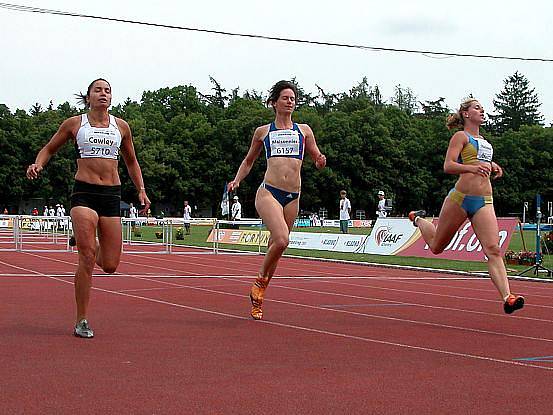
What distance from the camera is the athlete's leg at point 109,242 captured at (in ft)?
26.0

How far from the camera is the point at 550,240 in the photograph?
2383cm

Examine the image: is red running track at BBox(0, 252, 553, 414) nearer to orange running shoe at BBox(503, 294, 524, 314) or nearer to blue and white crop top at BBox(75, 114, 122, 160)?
orange running shoe at BBox(503, 294, 524, 314)

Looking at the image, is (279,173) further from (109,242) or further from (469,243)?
(469,243)

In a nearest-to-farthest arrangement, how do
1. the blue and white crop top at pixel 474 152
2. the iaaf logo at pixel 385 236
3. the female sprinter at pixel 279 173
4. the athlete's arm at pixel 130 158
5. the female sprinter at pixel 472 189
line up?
the athlete's arm at pixel 130 158, the female sprinter at pixel 472 189, the blue and white crop top at pixel 474 152, the female sprinter at pixel 279 173, the iaaf logo at pixel 385 236

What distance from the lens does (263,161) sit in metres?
85.5

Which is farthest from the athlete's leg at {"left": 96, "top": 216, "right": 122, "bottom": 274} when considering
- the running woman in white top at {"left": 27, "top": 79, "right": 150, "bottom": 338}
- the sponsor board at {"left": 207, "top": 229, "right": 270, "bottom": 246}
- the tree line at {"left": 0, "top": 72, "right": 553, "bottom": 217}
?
the tree line at {"left": 0, "top": 72, "right": 553, "bottom": 217}

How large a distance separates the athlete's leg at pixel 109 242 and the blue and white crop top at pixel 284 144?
6.87ft

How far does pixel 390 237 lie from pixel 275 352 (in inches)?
723

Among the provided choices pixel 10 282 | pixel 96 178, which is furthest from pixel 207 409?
pixel 10 282

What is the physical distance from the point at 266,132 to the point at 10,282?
240 inches

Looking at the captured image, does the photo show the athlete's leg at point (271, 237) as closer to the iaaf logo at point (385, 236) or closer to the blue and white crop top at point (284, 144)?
the blue and white crop top at point (284, 144)

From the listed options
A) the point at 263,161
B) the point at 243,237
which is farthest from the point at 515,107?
the point at 243,237

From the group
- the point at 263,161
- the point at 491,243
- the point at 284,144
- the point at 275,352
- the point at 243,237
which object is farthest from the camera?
the point at 263,161

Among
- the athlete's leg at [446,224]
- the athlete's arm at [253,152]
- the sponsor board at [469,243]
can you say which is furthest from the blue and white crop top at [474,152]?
the sponsor board at [469,243]
